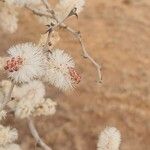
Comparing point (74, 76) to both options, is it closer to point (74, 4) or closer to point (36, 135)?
point (74, 4)

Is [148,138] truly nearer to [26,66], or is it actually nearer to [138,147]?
[138,147]

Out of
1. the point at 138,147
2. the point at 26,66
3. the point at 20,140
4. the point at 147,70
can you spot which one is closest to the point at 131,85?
the point at 147,70

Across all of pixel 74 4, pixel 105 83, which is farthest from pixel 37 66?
pixel 105 83

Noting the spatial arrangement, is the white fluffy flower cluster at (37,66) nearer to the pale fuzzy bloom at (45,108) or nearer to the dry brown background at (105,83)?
the pale fuzzy bloom at (45,108)

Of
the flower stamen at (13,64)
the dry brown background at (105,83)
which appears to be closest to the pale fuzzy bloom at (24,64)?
the flower stamen at (13,64)

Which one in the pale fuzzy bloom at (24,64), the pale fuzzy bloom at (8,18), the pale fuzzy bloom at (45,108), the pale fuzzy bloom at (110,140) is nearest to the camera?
the pale fuzzy bloom at (24,64)

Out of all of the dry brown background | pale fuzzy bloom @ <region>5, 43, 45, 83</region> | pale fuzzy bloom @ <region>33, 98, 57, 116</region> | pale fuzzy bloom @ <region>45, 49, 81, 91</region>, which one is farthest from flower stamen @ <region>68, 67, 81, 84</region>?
the dry brown background
